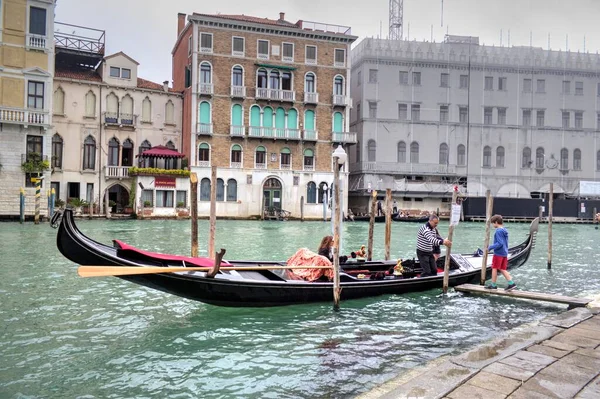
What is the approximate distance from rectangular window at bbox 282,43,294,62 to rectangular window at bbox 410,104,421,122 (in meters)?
8.80

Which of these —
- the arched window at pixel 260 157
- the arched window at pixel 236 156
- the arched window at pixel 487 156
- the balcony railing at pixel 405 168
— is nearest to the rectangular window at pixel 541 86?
the arched window at pixel 487 156

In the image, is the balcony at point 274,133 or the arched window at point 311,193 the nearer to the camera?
the balcony at point 274,133

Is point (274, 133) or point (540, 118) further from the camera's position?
point (540, 118)

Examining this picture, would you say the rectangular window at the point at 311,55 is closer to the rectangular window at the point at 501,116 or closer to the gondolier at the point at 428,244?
the rectangular window at the point at 501,116

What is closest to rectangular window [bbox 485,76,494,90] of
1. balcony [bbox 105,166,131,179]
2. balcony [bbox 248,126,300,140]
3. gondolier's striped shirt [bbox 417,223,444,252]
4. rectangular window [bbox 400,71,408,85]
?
rectangular window [bbox 400,71,408,85]

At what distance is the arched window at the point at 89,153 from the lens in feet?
92.9

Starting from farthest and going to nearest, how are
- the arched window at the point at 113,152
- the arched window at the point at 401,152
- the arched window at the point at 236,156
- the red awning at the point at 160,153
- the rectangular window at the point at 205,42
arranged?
the arched window at the point at 401,152 < the arched window at the point at 236,156 < the rectangular window at the point at 205,42 < the arched window at the point at 113,152 < the red awning at the point at 160,153

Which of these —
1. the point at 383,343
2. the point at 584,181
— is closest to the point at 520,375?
the point at 383,343

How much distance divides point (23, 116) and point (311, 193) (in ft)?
51.4

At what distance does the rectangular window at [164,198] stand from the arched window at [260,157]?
518cm

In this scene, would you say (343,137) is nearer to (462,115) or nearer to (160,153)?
(462,115)

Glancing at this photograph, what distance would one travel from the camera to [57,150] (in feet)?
91.0

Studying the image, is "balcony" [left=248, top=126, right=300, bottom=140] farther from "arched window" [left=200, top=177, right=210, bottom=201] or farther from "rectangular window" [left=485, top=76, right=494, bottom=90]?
"rectangular window" [left=485, top=76, right=494, bottom=90]

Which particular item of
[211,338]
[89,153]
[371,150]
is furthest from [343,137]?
[211,338]
